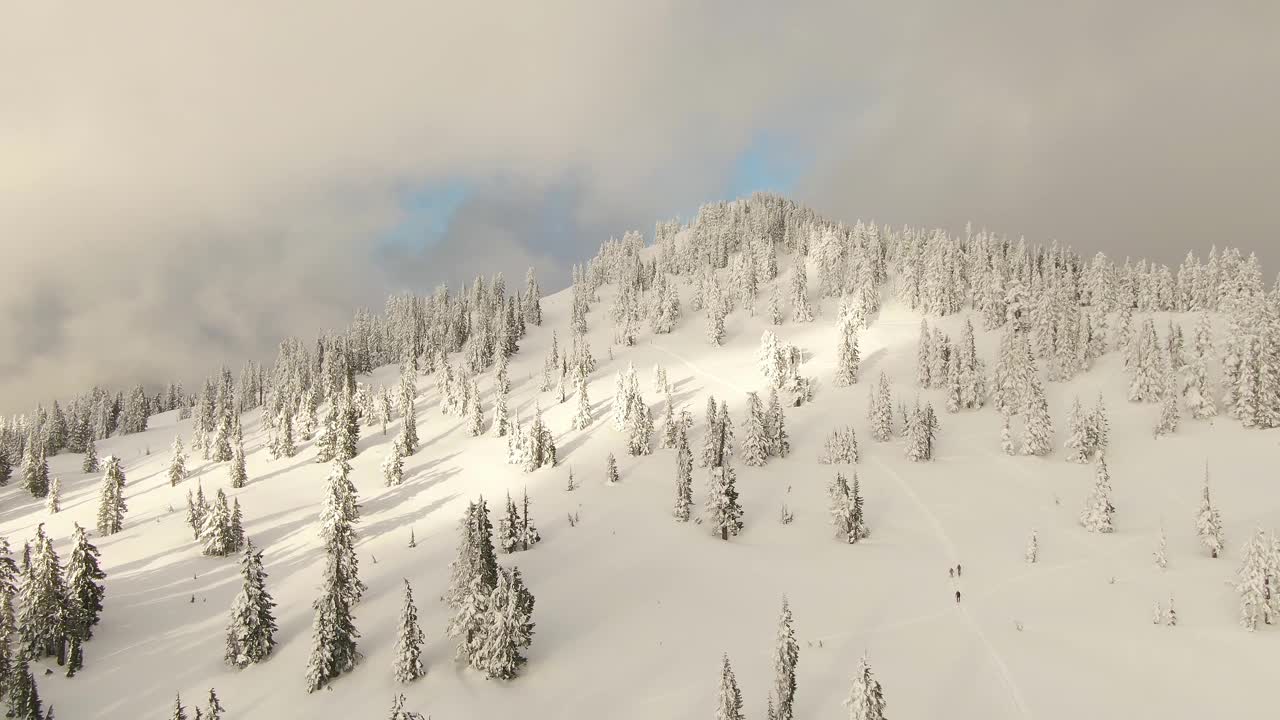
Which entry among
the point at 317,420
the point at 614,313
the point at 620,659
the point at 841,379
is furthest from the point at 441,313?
the point at 620,659

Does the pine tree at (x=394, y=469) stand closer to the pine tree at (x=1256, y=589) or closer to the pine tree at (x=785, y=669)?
the pine tree at (x=785, y=669)

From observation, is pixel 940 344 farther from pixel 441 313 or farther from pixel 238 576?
pixel 441 313

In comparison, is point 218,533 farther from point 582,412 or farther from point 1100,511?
point 1100,511

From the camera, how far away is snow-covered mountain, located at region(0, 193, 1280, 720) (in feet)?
143

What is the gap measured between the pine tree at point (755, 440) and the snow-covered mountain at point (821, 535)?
0.43 metres

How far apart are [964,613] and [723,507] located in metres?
25.3

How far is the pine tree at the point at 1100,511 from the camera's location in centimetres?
6300

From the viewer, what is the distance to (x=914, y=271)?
143750mm

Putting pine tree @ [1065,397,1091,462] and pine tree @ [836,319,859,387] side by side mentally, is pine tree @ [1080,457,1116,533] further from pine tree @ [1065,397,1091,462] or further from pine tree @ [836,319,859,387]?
pine tree @ [836,319,859,387]

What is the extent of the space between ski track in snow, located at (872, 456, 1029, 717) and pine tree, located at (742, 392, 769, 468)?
14.8 m

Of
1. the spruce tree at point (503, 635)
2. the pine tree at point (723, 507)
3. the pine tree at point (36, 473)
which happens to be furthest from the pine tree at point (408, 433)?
the pine tree at point (36, 473)

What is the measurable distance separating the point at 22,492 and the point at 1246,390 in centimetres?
19345

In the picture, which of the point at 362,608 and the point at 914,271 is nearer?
the point at 362,608

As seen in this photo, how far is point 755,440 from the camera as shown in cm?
8712
